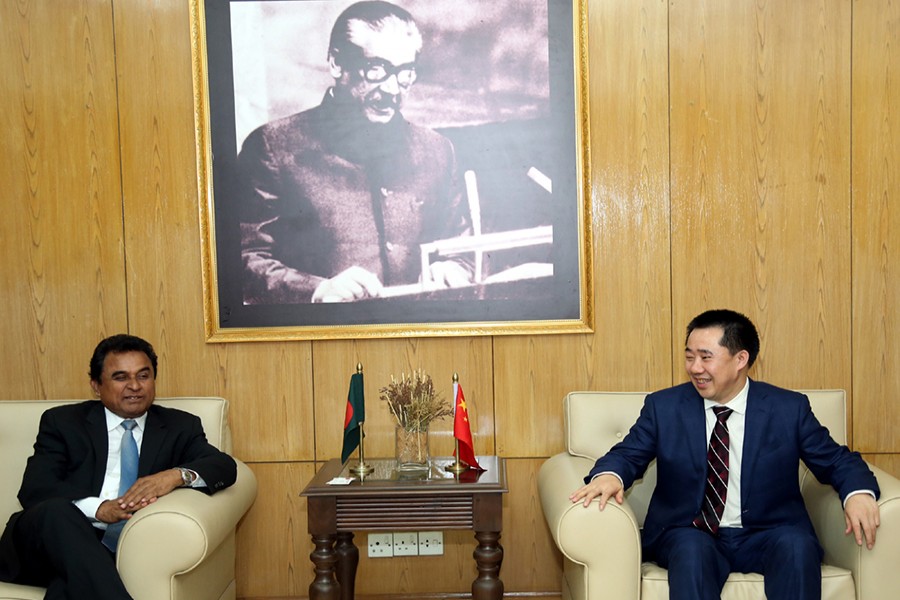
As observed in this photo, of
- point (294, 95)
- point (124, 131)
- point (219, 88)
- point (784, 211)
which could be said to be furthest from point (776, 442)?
point (124, 131)

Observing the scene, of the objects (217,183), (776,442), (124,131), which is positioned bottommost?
(776,442)

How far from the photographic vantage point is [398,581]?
385cm

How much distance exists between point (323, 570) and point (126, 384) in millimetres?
1020

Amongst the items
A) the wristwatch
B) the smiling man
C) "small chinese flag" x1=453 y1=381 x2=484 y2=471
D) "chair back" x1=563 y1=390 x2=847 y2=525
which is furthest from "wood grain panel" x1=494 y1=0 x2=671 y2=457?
the wristwatch

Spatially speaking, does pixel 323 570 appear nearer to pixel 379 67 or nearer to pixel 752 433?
pixel 752 433

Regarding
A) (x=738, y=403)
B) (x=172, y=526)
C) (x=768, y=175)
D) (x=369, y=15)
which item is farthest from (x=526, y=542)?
(x=369, y=15)

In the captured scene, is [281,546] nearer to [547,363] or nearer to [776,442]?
[547,363]

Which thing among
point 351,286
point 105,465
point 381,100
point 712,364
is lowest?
point 105,465

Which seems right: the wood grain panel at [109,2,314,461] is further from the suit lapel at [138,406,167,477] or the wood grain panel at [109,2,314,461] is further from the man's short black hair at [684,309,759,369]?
the man's short black hair at [684,309,759,369]

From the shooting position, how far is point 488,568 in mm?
3127

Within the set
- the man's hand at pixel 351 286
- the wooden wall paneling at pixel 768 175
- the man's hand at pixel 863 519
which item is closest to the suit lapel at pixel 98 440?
the man's hand at pixel 351 286

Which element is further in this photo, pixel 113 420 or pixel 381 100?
pixel 381 100

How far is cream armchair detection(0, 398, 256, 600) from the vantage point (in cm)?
277

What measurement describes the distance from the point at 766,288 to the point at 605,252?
718mm
